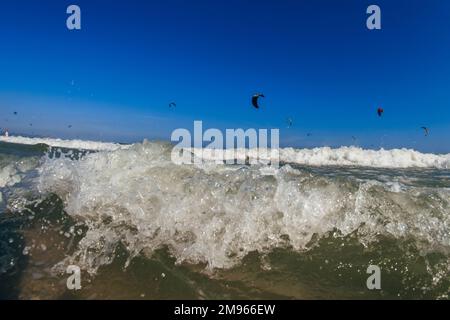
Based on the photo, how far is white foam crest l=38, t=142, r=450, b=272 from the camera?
14.1 feet

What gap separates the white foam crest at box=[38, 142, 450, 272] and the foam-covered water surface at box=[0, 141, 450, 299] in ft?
0.05

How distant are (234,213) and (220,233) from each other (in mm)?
329

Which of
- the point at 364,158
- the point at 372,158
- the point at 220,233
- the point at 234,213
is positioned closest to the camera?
the point at 220,233

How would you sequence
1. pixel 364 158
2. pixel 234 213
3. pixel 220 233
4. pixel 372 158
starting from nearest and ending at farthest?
pixel 220 233 → pixel 234 213 → pixel 372 158 → pixel 364 158

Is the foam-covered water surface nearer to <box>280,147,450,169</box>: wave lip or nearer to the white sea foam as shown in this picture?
the white sea foam

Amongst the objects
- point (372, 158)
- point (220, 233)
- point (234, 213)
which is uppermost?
point (372, 158)

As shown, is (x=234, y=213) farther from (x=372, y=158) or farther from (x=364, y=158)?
(x=364, y=158)

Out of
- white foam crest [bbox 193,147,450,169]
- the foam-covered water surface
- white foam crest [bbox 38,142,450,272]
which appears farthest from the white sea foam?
white foam crest [bbox 38,142,450,272]

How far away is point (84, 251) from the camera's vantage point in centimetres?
408

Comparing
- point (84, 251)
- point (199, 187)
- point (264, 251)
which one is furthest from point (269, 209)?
point (84, 251)

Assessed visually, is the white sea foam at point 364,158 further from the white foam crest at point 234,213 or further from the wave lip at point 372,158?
the white foam crest at point 234,213

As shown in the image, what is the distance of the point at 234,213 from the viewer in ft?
15.0

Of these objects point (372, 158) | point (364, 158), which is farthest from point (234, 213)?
point (364, 158)

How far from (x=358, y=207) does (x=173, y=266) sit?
8.06 feet
